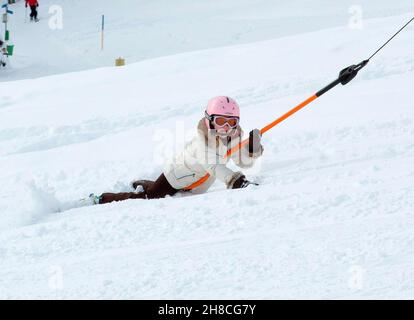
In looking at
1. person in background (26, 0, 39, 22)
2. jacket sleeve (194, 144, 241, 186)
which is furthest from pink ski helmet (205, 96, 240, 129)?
person in background (26, 0, 39, 22)

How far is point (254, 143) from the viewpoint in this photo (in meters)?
5.21

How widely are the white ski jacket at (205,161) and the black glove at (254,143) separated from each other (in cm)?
2

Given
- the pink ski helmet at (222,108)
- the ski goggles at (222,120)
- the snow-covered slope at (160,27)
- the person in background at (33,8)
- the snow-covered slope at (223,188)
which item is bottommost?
the snow-covered slope at (223,188)

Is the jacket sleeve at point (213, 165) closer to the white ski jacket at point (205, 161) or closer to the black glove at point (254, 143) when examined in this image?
the white ski jacket at point (205, 161)

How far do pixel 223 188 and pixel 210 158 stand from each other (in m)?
0.48

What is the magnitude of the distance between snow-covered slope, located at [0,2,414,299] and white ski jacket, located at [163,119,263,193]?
262 millimetres

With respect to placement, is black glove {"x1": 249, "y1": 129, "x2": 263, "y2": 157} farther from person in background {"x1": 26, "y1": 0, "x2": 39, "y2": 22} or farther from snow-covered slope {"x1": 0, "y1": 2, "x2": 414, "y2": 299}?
person in background {"x1": 26, "y1": 0, "x2": 39, "y2": 22}

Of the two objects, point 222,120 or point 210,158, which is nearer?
point 222,120

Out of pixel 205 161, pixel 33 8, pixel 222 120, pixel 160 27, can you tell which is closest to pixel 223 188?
pixel 205 161

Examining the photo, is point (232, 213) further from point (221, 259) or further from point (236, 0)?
point (236, 0)

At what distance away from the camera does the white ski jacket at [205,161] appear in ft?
16.7

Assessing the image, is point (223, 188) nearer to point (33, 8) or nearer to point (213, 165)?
point (213, 165)

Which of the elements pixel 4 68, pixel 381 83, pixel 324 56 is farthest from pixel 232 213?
pixel 4 68

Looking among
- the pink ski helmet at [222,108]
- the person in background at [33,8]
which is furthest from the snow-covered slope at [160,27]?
→ the pink ski helmet at [222,108]
